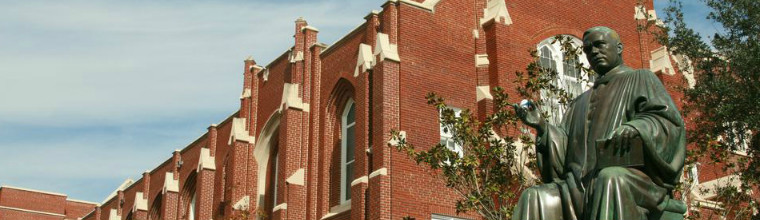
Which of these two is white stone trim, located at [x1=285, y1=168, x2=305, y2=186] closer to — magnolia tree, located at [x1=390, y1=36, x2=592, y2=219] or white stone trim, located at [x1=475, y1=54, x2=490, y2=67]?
white stone trim, located at [x1=475, y1=54, x2=490, y2=67]

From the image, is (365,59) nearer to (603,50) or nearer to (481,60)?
(481,60)

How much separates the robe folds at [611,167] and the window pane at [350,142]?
18.9 m

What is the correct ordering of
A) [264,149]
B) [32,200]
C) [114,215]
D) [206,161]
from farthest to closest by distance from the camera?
[32,200] → [114,215] → [206,161] → [264,149]

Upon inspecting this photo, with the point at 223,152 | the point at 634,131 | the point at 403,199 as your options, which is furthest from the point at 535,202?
the point at 223,152

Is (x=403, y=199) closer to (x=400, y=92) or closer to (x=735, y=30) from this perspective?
(x=400, y=92)

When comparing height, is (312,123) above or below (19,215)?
below

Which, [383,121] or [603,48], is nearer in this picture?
[603,48]

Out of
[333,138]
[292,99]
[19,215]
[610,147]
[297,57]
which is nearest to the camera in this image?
[610,147]

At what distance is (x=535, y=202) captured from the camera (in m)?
7.08

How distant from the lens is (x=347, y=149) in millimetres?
26656

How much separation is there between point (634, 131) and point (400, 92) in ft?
56.0

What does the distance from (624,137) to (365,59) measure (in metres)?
18.1

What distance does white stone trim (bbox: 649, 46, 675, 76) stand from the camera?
27.1 metres

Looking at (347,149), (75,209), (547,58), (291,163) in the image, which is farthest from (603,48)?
(75,209)
